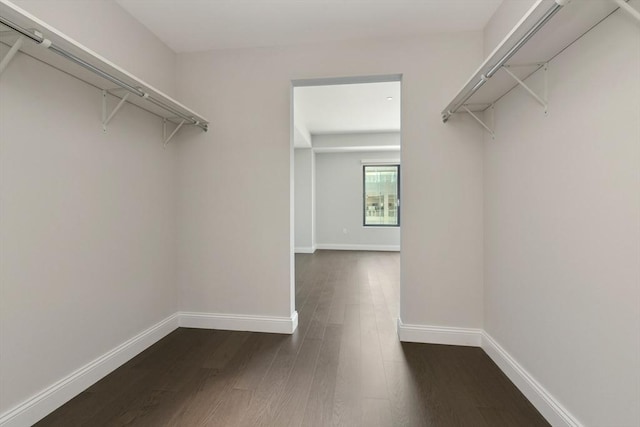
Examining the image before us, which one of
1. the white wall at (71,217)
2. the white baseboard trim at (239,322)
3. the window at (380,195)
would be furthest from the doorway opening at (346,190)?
the white wall at (71,217)

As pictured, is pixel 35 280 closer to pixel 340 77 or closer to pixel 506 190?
pixel 340 77

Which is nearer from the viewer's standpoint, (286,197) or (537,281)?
(537,281)

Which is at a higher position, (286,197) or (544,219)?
(286,197)

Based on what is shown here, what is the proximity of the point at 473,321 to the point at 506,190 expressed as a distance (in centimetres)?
107

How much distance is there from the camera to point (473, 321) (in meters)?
2.17

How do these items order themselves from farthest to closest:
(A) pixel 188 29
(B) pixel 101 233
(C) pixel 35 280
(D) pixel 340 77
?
(D) pixel 340 77 < (A) pixel 188 29 < (B) pixel 101 233 < (C) pixel 35 280

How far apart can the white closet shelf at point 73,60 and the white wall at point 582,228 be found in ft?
7.14

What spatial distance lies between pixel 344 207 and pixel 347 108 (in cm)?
288

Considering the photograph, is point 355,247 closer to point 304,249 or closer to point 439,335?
point 304,249

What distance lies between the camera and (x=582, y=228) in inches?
46.8

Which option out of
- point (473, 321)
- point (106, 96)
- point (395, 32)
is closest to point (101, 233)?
point (106, 96)

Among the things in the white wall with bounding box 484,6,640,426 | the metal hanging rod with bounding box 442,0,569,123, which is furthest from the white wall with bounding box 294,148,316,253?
the white wall with bounding box 484,6,640,426

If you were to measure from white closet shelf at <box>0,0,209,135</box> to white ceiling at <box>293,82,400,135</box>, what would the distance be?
7.12 ft

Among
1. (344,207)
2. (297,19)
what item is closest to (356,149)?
(344,207)
